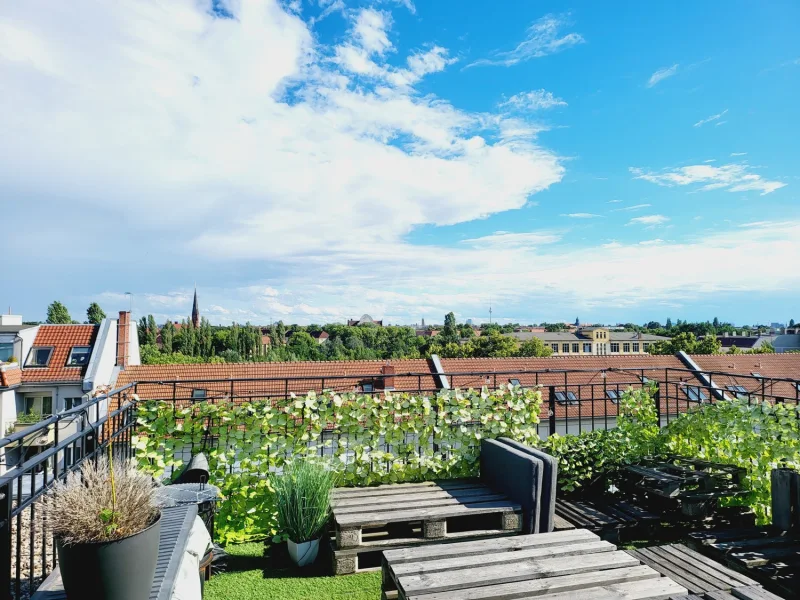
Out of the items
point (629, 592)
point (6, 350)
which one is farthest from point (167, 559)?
point (6, 350)

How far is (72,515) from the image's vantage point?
1.75m

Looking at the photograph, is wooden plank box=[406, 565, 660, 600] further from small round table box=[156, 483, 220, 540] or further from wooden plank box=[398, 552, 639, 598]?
small round table box=[156, 483, 220, 540]

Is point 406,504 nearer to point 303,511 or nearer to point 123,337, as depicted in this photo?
point 303,511

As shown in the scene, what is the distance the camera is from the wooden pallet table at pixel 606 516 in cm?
386

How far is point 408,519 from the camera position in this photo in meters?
3.36

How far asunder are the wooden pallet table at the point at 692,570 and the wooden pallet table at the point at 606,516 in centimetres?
70

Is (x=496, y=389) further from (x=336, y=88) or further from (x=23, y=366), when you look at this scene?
(x=23, y=366)

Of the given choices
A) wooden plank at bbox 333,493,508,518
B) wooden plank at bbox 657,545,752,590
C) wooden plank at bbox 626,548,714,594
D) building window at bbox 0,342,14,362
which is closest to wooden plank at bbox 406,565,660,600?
wooden plank at bbox 626,548,714,594

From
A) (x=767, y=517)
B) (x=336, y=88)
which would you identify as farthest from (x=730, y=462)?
(x=336, y=88)

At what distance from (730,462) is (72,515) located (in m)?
4.97

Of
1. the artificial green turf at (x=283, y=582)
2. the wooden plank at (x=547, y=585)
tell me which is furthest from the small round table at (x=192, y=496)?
the wooden plank at (x=547, y=585)

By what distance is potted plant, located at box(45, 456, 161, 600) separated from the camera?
171cm

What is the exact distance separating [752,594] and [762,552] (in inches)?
40.4

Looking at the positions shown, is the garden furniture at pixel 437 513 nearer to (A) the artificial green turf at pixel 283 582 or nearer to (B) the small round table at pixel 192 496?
(A) the artificial green turf at pixel 283 582
